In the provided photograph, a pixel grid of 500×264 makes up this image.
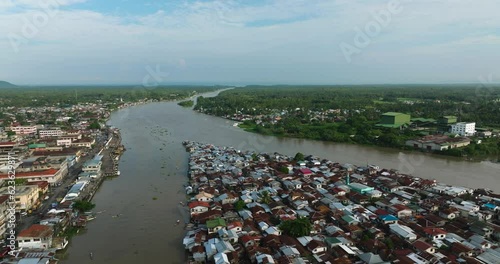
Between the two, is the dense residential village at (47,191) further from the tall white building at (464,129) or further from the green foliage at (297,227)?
the tall white building at (464,129)

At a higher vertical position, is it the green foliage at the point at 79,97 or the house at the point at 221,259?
the green foliage at the point at 79,97

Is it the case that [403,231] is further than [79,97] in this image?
No

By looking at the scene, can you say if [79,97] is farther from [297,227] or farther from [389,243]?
[389,243]

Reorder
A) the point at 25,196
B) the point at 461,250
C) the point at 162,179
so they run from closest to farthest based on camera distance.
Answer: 1. the point at 461,250
2. the point at 25,196
3. the point at 162,179

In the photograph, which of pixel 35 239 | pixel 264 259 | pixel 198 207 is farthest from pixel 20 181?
pixel 264 259

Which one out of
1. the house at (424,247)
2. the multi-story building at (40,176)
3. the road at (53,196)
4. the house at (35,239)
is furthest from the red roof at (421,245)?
the multi-story building at (40,176)
